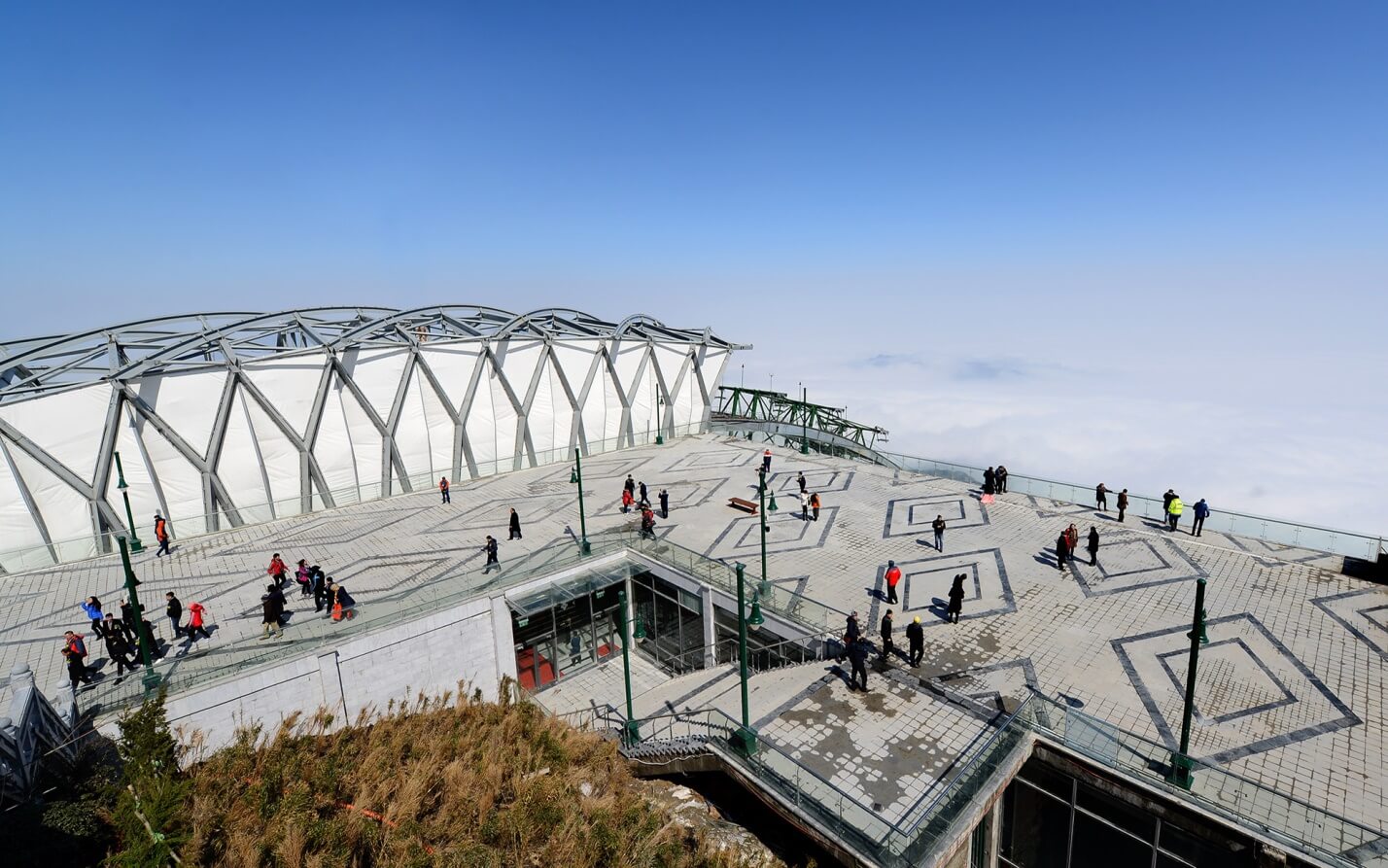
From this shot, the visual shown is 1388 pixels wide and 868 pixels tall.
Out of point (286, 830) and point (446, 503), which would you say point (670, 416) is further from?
point (286, 830)

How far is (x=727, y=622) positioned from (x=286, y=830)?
10.8 metres

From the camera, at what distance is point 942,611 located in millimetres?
16312

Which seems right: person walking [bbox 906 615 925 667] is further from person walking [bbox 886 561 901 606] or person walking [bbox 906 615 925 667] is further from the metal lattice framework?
the metal lattice framework

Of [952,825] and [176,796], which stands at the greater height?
[176,796]

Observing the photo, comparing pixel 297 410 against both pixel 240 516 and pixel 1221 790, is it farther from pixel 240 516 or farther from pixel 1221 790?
pixel 1221 790

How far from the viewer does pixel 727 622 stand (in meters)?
17.9

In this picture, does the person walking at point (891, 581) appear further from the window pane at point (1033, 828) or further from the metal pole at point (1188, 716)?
the metal pole at point (1188, 716)

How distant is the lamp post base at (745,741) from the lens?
1154cm

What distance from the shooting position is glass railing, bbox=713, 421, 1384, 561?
707 inches

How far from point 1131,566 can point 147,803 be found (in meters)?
22.4

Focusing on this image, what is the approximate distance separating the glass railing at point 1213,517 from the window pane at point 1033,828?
538 inches

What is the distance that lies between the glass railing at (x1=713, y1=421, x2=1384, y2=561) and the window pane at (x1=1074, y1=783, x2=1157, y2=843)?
43.6 feet

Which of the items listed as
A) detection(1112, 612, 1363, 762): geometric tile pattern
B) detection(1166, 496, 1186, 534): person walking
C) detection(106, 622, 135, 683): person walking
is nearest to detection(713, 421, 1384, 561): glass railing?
detection(1166, 496, 1186, 534): person walking

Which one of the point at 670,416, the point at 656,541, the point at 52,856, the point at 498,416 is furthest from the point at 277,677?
the point at 670,416
